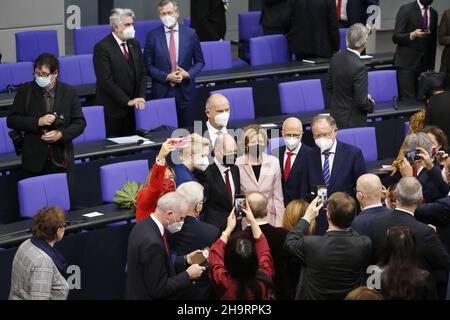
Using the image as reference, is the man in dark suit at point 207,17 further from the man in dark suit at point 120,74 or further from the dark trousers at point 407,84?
the man in dark suit at point 120,74

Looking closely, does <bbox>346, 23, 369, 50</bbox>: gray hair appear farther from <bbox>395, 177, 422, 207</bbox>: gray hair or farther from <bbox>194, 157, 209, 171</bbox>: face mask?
<bbox>395, 177, 422, 207</bbox>: gray hair

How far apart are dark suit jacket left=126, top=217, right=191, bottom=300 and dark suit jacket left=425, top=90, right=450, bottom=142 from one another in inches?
164

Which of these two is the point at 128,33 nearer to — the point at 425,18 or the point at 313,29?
the point at 313,29

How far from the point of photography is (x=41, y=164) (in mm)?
8906

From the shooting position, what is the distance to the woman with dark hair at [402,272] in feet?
20.1

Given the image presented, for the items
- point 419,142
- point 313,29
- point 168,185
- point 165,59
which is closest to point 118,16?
point 165,59

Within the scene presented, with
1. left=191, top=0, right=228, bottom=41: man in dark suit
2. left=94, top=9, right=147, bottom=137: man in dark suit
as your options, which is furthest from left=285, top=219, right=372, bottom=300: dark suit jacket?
left=191, top=0, right=228, bottom=41: man in dark suit

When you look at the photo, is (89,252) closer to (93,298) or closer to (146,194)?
(93,298)

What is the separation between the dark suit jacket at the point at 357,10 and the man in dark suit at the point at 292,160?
5.25 m

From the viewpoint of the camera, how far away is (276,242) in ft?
22.8

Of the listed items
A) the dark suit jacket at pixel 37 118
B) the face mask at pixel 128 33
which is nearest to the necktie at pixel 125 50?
the face mask at pixel 128 33

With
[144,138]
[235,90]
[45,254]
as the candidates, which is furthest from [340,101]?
[45,254]

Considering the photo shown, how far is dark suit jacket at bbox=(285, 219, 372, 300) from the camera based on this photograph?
258 inches

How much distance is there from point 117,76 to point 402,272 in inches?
196
